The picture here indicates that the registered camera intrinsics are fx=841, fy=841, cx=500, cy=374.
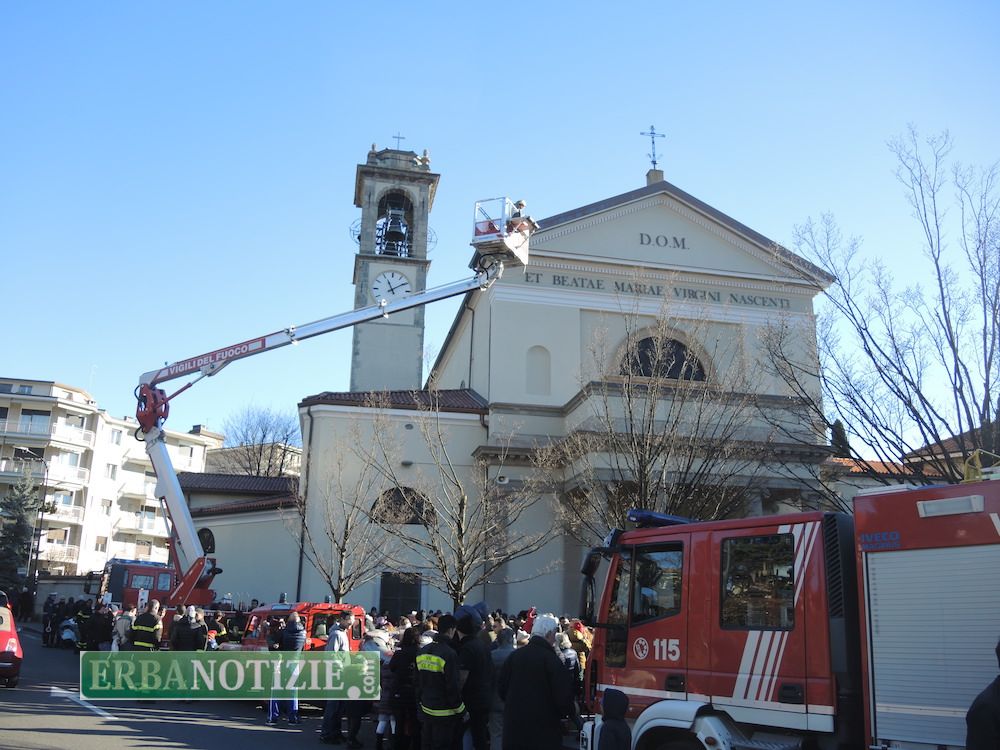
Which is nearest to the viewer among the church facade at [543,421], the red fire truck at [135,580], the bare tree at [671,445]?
the bare tree at [671,445]

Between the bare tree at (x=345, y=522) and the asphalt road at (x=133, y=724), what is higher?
the bare tree at (x=345, y=522)

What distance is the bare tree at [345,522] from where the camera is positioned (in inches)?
961

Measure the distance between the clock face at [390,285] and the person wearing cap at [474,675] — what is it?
28.3 metres

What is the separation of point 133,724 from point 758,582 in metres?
9.11

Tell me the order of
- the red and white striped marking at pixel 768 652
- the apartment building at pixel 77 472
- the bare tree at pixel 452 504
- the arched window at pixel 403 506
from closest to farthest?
the red and white striped marking at pixel 768 652, the bare tree at pixel 452 504, the arched window at pixel 403 506, the apartment building at pixel 77 472

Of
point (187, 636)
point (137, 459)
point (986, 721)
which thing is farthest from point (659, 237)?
point (137, 459)

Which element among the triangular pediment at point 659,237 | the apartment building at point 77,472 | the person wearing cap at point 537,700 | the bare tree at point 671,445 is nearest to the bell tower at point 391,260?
the triangular pediment at point 659,237

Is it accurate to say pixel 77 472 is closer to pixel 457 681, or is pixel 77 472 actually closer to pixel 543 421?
pixel 543 421

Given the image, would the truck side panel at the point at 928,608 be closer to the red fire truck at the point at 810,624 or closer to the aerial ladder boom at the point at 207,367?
the red fire truck at the point at 810,624

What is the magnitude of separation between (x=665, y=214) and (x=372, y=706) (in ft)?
70.6

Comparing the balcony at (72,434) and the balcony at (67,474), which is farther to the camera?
the balcony at (72,434)

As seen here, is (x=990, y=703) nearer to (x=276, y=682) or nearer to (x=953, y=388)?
(x=953, y=388)

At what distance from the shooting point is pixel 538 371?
28.2m

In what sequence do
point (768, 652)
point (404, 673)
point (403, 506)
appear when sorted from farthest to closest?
point (403, 506), point (404, 673), point (768, 652)
